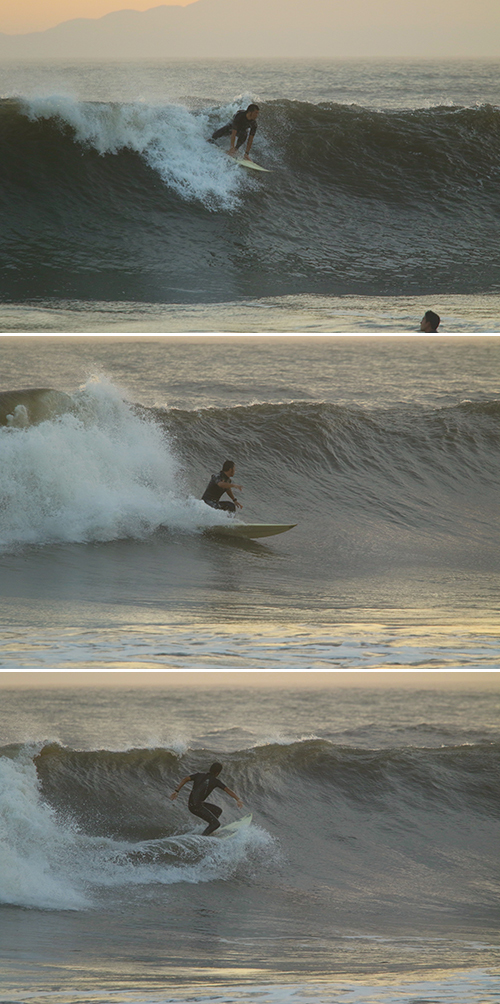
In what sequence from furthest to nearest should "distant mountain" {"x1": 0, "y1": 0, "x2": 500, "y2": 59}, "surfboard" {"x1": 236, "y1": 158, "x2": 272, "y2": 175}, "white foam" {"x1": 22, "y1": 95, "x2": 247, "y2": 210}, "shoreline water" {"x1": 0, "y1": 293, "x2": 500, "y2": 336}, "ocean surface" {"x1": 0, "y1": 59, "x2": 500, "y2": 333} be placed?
"surfboard" {"x1": 236, "y1": 158, "x2": 272, "y2": 175}
"white foam" {"x1": 22, "y1": 95, "x2": 247, "y2": 210}
"distant mountain" {"x1": 0, "y1": 0, "x2": 500, "y2": 59}
"ocean surface" {"x1": 0, "y1": 59, "x2": 500, "y2": 333}
"shoreline water" {"x1": 0, "y1": 293, "x2": 500, "y2": 336}

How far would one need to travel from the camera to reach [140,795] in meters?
6.84

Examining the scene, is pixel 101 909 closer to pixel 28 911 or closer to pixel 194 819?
pixel 28 911

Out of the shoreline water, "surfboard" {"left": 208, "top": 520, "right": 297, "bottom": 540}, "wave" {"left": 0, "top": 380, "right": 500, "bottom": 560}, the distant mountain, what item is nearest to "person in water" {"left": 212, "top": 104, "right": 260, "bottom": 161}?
the distant mountain

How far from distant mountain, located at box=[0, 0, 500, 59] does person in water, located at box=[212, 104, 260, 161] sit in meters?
0.50

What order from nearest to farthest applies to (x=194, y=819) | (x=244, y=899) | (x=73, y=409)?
(x=244, y=899) → (x=194, y=819) → (x=73, y=409)

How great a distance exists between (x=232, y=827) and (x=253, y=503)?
10.7 feet

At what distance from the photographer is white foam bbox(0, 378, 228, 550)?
6.68 metres

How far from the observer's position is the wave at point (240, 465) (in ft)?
22.6

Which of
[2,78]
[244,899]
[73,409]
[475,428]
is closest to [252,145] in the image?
[2,78]

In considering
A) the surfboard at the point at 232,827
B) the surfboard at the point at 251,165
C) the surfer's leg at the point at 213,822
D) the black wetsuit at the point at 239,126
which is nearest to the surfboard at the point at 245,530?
the surfer's leg at the point at 213,822

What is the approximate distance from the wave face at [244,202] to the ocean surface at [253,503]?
165cm

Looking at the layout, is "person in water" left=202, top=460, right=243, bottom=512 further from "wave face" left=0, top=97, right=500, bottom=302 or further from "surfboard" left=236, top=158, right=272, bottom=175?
"surfboard" left=236, top=158, right=272, bottom=175

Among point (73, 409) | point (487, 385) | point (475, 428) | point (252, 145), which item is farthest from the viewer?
point (487, 385)

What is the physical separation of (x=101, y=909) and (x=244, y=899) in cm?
89
